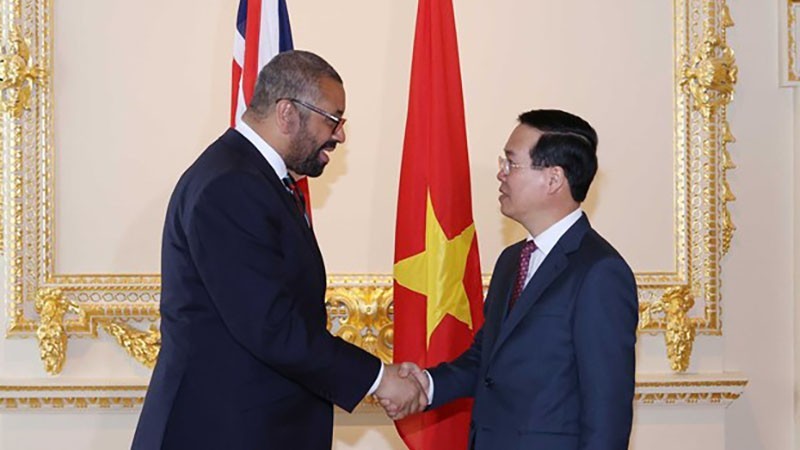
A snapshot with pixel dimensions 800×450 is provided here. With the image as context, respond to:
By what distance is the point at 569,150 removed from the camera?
2.53 meters

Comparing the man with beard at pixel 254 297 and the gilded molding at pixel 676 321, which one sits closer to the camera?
the man with beard at pixel 254 297

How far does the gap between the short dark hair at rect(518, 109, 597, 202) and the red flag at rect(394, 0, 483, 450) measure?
93cm

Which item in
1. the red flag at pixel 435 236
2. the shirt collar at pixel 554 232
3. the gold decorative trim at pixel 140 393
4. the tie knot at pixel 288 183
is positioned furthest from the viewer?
the gold decorative trim at pixel 140 393

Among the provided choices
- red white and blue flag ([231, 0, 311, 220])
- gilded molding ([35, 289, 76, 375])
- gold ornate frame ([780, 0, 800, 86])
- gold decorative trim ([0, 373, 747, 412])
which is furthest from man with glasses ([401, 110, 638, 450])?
gold ornate frame ([780, 0, 800, 86])

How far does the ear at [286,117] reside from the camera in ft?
8.64

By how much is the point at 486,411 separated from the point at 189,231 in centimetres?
84

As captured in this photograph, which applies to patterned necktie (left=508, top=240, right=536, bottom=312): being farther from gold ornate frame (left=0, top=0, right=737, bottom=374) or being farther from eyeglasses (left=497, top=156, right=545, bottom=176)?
gold ornate frame (left=0, top=0, right=737, bottom=374)

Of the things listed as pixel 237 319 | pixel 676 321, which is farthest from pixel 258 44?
pixel 676 321

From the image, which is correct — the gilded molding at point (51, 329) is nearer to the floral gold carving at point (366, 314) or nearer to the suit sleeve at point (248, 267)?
the floral gold carving at point (366, 314)

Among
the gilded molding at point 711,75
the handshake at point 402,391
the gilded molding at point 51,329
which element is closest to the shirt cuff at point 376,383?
the handshake at point 402,391

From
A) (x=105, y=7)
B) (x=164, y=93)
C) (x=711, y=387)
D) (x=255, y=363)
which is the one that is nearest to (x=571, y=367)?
(x=255, y=363)

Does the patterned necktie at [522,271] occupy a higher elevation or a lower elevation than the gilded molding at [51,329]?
higher

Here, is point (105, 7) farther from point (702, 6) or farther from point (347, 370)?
point (702, 6)

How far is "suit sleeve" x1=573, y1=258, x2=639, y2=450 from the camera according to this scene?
91.3 inches
